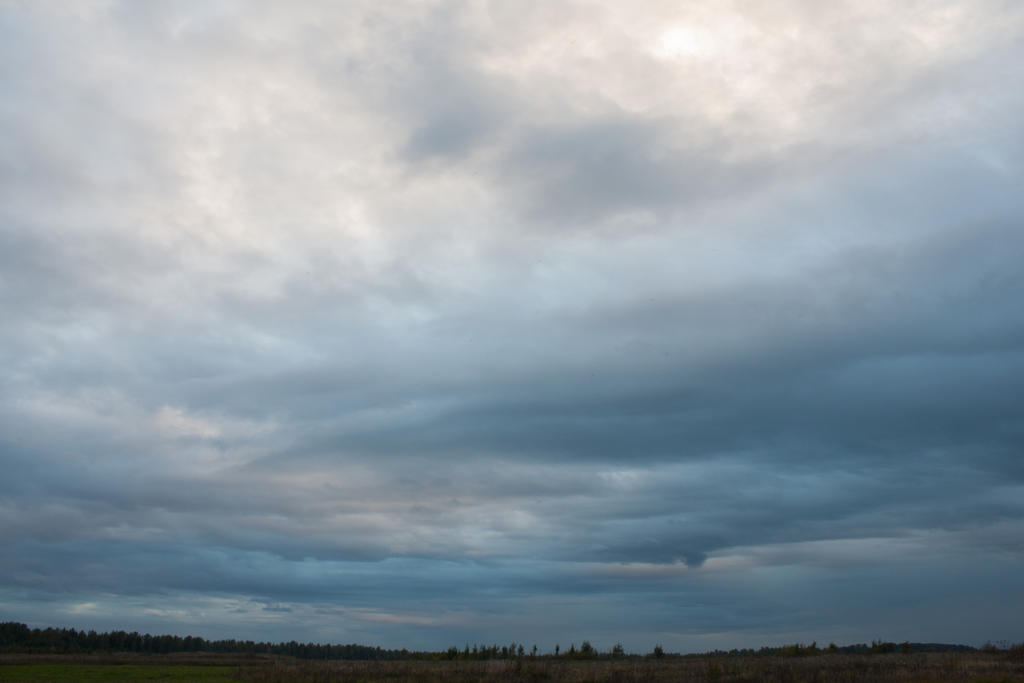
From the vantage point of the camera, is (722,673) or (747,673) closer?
(747,673)

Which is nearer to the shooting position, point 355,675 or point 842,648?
point 355,675

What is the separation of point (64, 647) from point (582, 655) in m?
121

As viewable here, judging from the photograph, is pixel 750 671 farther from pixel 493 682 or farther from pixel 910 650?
pixel 910 650

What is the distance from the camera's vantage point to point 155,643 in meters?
167

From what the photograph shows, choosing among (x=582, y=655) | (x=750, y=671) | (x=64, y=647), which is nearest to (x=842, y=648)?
(x=582, y=655)

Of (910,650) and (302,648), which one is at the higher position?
(910,650)

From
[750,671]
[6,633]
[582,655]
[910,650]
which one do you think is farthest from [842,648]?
[6,633]

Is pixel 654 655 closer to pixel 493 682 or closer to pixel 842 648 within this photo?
pixel 842 648

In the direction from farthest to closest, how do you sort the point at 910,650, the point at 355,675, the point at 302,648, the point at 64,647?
the point at 302,648
the point at 64,647
the point at 910,650
the point at 355,675

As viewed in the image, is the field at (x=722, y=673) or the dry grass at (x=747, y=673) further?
the field at (x=722, y=673)

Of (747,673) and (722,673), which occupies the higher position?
(747,673)

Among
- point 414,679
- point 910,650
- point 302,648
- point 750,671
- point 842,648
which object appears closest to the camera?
point 750,671

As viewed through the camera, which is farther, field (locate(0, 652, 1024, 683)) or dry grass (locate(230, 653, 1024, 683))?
field (locate(0, 652, 1024, 683))

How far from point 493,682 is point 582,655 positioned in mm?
29046
